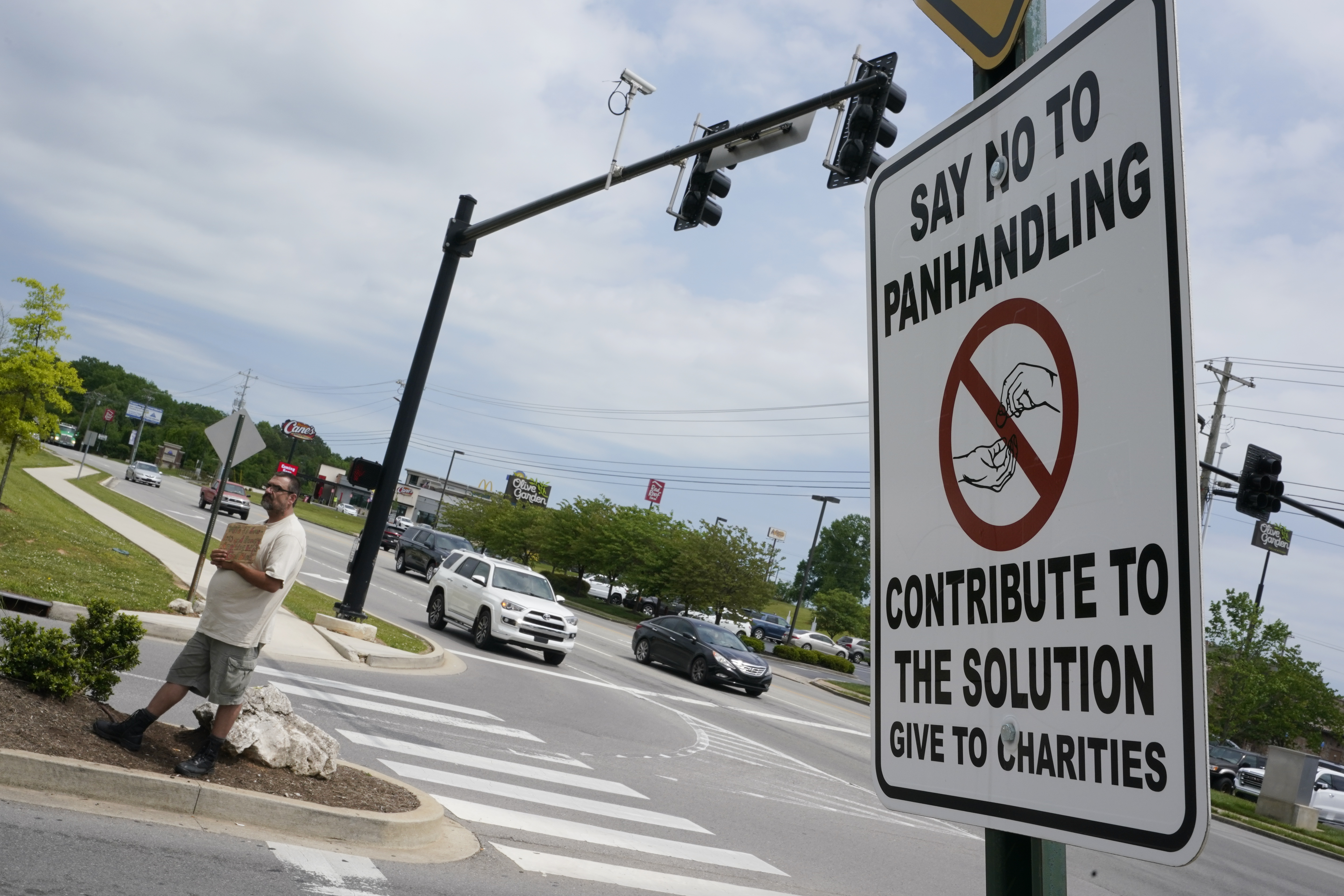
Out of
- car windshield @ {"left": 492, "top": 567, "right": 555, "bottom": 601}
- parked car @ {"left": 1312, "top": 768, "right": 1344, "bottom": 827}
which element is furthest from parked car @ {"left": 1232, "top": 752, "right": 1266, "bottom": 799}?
car windshield @ {"left": 492, "top": 567, "right": 555, "bottom": 601}

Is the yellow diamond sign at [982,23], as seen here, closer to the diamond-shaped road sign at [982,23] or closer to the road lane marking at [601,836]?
the diamond-shaped road sign at [982,23]

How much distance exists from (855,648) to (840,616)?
36.0 ft

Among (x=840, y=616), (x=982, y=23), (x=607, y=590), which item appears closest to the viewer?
(x=982, y=23)

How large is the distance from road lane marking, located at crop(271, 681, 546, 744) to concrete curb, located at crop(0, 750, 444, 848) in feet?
15.5

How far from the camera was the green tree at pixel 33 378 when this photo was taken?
2377 cm

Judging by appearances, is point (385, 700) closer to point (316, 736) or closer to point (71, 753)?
point (316, 736)

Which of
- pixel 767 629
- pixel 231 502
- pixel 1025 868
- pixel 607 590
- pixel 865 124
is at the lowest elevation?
pixel 1025 868

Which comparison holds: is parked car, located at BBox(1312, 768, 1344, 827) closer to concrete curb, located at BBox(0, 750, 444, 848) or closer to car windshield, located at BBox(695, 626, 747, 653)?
car windshield, located at BBox(695, 626, 747, 653)

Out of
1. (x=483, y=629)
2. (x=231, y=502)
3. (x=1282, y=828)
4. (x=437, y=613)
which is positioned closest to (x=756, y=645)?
(x=437, y=613)

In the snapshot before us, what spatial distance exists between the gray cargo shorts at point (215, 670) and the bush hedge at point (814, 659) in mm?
36937

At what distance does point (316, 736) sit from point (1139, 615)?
21.9 feet

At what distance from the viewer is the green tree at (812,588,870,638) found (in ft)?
269

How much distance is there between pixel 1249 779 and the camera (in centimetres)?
3023

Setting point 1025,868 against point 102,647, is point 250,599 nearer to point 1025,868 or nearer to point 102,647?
point 102,647
